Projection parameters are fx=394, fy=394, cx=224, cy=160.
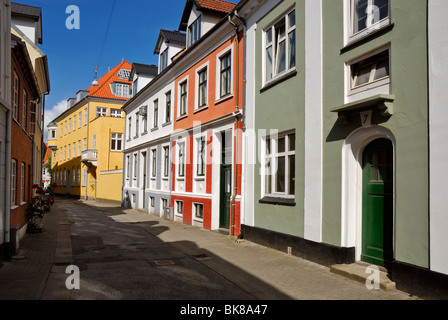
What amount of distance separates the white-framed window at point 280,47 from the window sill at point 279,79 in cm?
11

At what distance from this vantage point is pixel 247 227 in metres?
11.6

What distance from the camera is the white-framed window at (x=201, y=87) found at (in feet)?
51.8

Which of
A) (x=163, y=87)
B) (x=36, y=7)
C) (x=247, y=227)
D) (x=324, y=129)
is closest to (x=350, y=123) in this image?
(x=324, y=129)

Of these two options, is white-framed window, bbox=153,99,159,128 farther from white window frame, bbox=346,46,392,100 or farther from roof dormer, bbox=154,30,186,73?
white window frame, bbox=346,46,392,100

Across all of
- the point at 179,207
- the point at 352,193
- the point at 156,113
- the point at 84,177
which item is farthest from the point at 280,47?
the point at 84,177

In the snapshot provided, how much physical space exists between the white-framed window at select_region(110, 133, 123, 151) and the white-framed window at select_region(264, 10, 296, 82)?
2826 centimetres

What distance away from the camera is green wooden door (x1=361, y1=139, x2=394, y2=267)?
23.3 feet

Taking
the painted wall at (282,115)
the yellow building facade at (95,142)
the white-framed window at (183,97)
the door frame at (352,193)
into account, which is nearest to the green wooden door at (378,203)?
the door frame at (352,193)

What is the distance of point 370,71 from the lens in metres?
7.48

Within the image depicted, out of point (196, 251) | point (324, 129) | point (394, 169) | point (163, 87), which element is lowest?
point (196, 251)

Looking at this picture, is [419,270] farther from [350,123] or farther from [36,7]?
[36,7]

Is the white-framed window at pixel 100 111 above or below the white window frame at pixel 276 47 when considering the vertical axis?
above

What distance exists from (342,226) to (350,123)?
2029 mm

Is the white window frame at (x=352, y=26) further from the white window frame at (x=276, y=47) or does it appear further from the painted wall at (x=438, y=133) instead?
the white window frame at (x=276, y=47)
